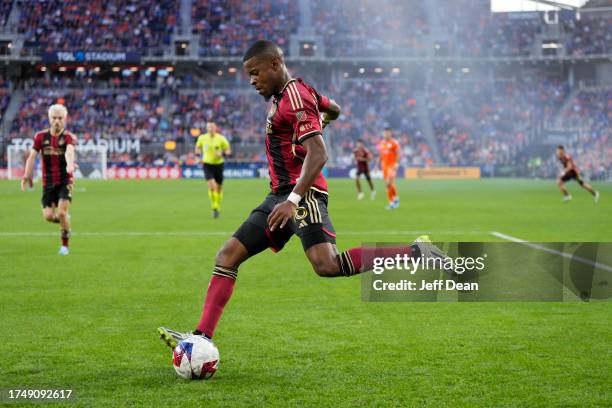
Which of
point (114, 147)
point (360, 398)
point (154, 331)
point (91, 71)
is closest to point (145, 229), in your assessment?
point (154, 331)

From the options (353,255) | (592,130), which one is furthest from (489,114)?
(353,255)

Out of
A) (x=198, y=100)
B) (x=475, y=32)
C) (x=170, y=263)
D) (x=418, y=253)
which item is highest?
(x=475, y=32)

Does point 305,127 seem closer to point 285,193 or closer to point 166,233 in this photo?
point 285,193

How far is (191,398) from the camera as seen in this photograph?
4906 millimetres

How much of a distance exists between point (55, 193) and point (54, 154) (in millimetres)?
644

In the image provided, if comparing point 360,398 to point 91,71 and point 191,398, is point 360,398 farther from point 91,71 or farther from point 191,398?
point 91,71

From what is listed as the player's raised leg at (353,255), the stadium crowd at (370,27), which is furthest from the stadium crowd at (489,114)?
the player's raised leg at (353,255)

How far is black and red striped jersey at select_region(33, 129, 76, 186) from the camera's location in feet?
40.6

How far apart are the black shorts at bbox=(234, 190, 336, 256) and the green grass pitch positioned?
885 mm

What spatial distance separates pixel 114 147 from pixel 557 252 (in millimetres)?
46433

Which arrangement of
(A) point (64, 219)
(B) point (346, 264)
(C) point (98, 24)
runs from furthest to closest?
(C) point (98, 24) < (A) point (64, 219) < (B) point (346, 264)

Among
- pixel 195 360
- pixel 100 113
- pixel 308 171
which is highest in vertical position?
pixel 100 113

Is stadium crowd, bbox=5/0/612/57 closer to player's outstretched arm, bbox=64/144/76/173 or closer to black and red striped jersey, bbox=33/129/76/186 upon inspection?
black and red striped jersey, bbox=33/129/76/186

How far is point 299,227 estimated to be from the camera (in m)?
5.69
